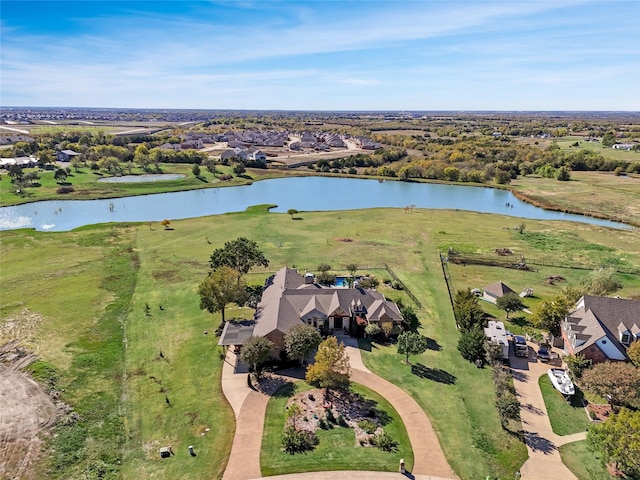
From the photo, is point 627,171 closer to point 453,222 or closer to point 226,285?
point 453,222

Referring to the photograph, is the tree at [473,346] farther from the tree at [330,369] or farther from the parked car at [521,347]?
the tree at [330,369]

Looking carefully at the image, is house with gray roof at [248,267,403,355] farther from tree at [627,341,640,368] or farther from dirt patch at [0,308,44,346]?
dirt patch at [0,308,44,346]

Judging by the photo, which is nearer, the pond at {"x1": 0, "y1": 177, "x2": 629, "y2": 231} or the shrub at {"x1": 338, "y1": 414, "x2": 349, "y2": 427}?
the shrub at {"x1": 338, "y1": 414, "x2": 349, "y2": 427}

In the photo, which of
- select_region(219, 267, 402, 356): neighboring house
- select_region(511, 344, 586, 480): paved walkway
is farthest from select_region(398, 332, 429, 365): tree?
select_region(511, 344, 586, 480): paved walkway

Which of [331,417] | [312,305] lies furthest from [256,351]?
[312,305]

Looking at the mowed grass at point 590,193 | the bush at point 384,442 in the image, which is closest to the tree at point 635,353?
the bush at point 384,442

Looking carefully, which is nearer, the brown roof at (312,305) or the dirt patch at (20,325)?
the brown roof at (312,305)

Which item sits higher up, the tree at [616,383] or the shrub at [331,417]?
the tree at [616,383]
